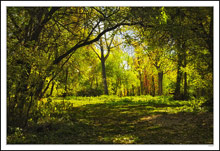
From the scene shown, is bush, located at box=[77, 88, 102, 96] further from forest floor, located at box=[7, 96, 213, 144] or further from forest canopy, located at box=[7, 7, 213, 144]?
forest floor, located at box=[7, 96, 213, 144]

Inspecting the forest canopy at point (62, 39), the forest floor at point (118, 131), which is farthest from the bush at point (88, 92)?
the forest floor at point (118, 131)

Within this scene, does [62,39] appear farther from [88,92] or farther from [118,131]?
[88,92]

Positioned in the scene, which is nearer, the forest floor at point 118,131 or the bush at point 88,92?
the forest floor at point 118,131

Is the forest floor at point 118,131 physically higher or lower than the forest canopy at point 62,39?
lower

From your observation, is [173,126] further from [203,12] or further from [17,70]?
[17,70]

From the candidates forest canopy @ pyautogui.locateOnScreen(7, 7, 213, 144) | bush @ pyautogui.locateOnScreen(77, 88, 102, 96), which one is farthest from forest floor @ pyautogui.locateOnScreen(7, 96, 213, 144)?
bush @ pyautogui.locateOnScreen(77, 88, 102, 96)

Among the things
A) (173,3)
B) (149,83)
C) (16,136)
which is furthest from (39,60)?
(149,83)

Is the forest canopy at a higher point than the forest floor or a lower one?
higher

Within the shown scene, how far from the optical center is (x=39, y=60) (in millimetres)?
6539

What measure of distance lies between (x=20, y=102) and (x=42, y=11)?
10.4ft

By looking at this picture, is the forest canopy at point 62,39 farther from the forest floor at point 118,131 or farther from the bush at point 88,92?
the bush at point 88,92

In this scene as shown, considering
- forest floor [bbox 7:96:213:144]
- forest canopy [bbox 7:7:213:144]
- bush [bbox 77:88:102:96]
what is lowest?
bush [bbox 77:88:102:96]

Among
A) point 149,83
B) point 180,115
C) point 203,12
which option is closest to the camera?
point 203,12

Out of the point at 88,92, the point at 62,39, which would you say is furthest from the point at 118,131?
the point at 88,92
